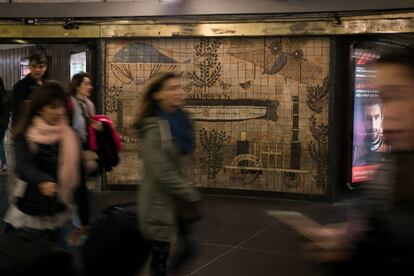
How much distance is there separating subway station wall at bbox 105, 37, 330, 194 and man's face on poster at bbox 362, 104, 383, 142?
0.58 m

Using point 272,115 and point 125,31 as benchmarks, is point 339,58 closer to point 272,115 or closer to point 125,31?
point 272,115

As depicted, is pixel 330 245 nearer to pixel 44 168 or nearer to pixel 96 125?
pixel 44 168

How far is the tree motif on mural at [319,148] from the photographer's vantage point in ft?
24.6

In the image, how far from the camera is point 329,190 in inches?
295

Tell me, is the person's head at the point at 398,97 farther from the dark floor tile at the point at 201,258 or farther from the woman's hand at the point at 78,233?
the woman's hand at the point at 78,233

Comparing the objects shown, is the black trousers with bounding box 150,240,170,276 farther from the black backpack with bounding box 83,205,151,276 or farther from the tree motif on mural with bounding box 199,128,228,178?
the tree motif on mural with bounding box 199,128,228,178

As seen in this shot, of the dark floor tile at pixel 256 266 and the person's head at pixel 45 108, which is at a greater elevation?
the person's head at pixel 45 108

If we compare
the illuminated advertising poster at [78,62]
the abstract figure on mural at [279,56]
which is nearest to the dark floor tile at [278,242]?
the abstract figure on mural at [279,56]

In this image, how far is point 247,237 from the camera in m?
6.00

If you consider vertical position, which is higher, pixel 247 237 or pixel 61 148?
pixel 61 148

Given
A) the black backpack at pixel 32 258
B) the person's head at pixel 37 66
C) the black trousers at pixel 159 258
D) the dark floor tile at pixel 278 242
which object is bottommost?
the dark floor tile at pixel 278 242

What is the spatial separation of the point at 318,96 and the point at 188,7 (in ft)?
6.94

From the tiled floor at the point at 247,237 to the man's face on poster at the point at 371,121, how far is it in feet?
3.46

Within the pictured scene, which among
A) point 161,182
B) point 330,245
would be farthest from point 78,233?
point 330,245
